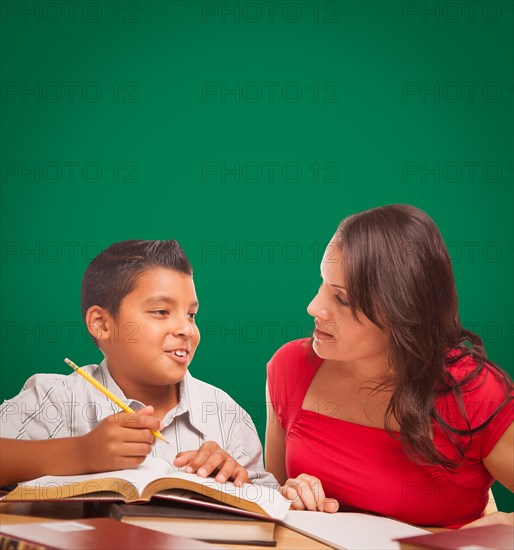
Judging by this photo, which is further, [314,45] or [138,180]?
[314,45]

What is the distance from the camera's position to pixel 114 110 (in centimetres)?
233

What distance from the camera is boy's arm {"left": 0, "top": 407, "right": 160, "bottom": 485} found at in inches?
46.1

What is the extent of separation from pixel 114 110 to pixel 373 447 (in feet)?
4.45

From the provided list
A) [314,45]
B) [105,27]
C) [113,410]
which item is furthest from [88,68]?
[113,410]

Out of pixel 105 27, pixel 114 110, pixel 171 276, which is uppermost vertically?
pixel 105 27

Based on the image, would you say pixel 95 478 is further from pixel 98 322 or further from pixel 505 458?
pixel 505 458

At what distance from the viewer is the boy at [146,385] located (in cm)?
132

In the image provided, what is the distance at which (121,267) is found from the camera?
1481 millimetres

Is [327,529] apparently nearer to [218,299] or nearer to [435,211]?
[218,299]

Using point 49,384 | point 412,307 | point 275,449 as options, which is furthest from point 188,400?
point 412,307

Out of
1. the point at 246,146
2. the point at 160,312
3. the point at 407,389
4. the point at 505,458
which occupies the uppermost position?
the point at 246,146

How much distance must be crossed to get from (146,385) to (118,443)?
285 mm

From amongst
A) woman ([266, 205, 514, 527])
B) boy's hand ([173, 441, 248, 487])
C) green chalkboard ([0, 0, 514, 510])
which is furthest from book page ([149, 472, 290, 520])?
green chalkboard ([0, 0, 514, 510])

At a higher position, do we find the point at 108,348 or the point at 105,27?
the point at 105,27
